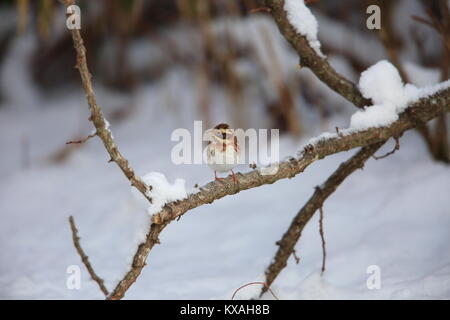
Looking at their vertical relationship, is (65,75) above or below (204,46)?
above

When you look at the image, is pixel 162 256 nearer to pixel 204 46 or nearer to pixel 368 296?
pixel 368 296

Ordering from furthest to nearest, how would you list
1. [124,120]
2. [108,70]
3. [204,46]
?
[108,70], [124,120], [204,46]

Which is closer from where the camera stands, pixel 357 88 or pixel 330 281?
pixel 357 88

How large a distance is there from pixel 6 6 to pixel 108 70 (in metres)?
0.91

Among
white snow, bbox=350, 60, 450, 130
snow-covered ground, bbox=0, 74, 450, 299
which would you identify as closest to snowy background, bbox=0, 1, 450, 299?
snow-covered ground, bbox=0, 74, 450, 299

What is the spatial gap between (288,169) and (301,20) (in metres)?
0.47

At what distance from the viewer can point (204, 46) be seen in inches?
128

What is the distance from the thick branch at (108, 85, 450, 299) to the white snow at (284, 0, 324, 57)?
0.94 feet

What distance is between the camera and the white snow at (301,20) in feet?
5.03

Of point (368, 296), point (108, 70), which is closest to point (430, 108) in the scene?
→ point (368, 296)

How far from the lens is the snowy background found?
71.7 inches
